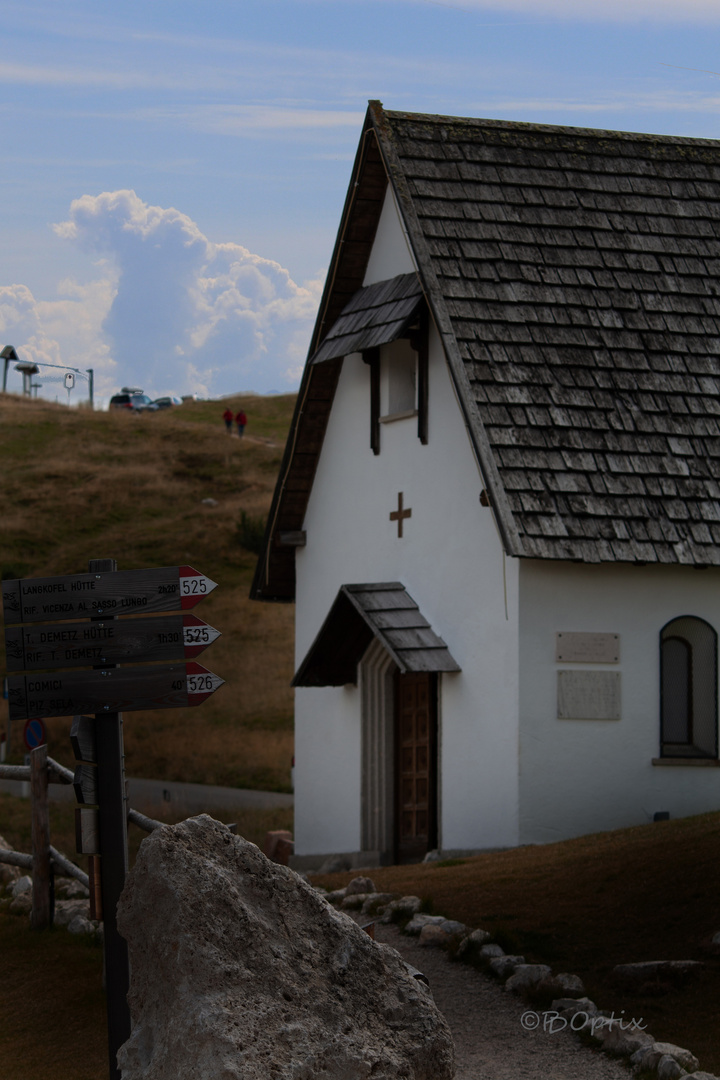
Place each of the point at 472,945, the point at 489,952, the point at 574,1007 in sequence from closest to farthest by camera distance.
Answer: the point at 574,1007, the point at 489,952, the point at 472,945

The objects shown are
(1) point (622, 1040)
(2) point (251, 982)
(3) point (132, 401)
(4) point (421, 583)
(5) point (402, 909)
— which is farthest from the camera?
(3) point (132, 401)

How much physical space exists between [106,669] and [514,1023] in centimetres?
338

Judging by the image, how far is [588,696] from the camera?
48.1 feet

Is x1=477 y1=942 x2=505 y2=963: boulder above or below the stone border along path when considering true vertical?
above

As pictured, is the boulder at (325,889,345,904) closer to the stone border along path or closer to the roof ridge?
the stone border along path

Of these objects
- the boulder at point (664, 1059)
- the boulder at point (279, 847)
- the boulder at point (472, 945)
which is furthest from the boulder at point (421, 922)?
the boulder at point (279, 847)

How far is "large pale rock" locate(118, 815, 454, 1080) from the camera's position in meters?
5.16

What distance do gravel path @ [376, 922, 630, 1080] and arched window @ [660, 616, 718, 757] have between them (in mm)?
6281

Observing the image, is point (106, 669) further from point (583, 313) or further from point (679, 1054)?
point (583, 313)

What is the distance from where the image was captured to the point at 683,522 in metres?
14.5

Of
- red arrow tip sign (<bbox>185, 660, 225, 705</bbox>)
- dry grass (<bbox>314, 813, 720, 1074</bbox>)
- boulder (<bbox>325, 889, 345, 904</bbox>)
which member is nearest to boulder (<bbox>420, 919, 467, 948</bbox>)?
dry grass (<bbox>314, 813, 720, 1074</bbox>)

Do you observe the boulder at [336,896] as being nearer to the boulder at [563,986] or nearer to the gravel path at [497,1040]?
the gravel path at [497,1040]

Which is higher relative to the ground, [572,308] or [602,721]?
[572,308]

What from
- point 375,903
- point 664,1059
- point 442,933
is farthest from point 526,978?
point 375,903
